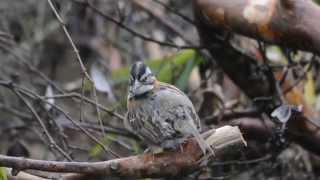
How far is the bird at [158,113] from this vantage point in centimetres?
228

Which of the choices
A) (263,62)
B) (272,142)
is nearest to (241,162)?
(272,142)

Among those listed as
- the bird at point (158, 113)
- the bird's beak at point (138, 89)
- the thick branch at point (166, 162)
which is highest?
the bird's beak at point (138, 89)

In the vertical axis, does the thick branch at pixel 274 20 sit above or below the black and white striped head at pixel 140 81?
above

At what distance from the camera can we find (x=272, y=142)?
343cm

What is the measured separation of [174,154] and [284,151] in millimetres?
1594

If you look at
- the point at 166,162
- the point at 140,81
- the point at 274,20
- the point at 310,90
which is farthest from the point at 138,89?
the point at 310,90

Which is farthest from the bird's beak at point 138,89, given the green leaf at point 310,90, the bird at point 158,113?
the green leaf at point 310,90

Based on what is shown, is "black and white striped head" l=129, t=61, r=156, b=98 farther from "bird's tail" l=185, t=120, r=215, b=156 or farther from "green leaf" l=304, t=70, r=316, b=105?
"green leaf" l=304, t=70, r=316, b=105

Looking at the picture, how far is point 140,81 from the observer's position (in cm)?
239

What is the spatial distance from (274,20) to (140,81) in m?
0.81

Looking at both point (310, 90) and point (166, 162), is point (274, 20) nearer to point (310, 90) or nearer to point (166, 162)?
point (166, 162)

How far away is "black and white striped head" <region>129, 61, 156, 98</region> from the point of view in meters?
2.37

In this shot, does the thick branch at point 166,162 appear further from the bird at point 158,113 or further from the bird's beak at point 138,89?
the bird's beak at point 138,89

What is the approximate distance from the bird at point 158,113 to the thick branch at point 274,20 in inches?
27.8
